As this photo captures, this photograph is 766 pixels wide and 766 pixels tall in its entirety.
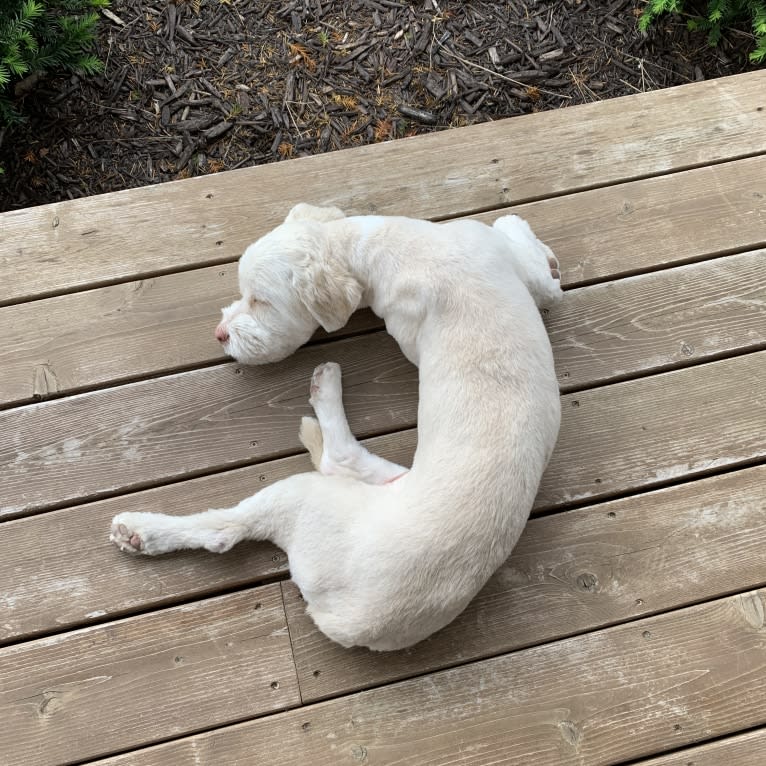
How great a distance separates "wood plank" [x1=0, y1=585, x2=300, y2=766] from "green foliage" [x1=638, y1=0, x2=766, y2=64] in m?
3.30

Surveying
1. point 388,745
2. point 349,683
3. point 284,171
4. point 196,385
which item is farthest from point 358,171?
point 388,745

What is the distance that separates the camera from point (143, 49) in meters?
3.43

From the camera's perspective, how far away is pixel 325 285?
222 cm

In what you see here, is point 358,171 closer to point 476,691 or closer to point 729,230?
point 729,230

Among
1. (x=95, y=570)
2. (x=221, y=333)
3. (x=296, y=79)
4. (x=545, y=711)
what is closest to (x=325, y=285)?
(x=221, y=333)

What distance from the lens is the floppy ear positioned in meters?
2.21

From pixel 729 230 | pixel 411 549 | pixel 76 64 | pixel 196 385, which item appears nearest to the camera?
pixel 411 549

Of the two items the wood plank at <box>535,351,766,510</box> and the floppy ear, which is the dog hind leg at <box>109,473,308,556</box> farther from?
the wood plank at <box>535,351,766,510</box>

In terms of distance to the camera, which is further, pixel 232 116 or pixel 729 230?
pixel 232 116

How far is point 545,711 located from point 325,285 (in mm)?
1570

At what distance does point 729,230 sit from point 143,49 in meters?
2.93

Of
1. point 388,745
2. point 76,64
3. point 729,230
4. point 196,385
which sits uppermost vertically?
point 76,64

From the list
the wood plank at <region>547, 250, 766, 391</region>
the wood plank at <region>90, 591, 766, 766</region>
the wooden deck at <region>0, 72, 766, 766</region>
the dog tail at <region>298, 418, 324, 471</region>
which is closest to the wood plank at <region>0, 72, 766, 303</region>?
the wooden deck at <region>0, 72, 766, 766</region>

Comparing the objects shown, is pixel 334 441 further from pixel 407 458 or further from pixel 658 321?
pixel 658 321
